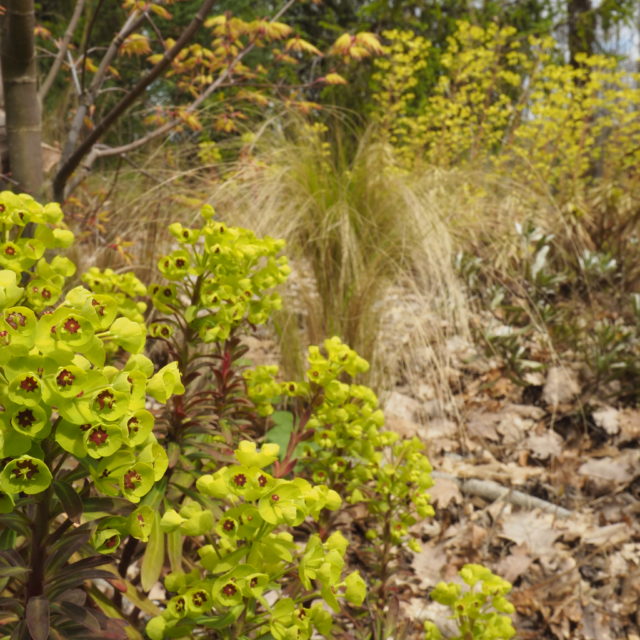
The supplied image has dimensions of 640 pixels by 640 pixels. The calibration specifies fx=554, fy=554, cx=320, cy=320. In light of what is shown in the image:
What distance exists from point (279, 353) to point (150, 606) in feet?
4.91

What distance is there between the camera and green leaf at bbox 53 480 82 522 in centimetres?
65

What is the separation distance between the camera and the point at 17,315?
577 mm

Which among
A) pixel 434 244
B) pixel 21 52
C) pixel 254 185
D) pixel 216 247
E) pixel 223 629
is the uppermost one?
pixel 21 52

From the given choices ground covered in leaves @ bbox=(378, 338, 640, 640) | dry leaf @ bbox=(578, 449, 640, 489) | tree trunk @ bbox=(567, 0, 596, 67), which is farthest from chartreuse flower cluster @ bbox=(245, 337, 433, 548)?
tree trunk @ bbox=(567, 0, 596, 67)

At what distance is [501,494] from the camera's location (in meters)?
2.09

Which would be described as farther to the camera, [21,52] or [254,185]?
[254,185]

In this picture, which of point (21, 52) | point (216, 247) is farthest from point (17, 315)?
point (21, 52)

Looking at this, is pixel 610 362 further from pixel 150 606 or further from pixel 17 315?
pixel 17 315

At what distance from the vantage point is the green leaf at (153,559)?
97 centimetres

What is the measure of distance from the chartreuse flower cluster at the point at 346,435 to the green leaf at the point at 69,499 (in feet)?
2.00

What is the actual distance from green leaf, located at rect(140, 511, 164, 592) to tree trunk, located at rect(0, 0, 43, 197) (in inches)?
46.3

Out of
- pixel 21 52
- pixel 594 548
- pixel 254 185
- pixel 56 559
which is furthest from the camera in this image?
pixel 254 185

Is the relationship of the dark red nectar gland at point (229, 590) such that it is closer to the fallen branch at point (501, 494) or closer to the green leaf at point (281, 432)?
the green leaf at point (281, 432)

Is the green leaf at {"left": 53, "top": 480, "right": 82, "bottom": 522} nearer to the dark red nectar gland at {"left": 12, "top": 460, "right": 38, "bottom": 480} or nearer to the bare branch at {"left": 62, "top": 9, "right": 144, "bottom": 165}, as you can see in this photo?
the dark red nectar gland at {"left": 12, "top": 460, "right": 38, "bottom": 480}
